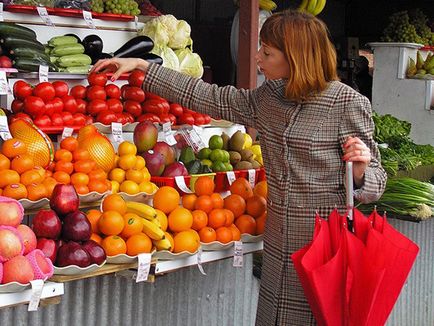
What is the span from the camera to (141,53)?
17.4 ft

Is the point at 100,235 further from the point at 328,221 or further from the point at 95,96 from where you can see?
the point at 95,96

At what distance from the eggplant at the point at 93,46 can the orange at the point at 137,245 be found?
2243 mm

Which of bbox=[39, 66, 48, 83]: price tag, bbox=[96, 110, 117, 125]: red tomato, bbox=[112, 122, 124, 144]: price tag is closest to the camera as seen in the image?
bbox=[112, 122, 124, 144]: price tag

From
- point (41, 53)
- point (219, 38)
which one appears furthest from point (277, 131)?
point (219, 38)

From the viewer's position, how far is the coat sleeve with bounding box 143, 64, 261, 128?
11.9 feet

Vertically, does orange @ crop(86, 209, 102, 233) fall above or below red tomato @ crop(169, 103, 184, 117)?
below

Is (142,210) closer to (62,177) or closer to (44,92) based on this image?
(62,177)

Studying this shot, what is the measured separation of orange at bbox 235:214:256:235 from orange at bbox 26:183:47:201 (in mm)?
1047

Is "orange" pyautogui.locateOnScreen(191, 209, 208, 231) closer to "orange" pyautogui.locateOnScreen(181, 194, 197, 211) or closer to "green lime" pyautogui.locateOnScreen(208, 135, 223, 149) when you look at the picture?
"orange" pyautogui.locateOnScreen(181, 194, 197, 211)

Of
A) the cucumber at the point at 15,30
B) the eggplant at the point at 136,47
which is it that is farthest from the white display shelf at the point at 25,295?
the eggplant at the point at 136,47

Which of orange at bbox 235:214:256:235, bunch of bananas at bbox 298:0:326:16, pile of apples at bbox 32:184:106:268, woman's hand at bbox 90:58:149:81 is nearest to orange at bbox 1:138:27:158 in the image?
pile of apples at bbox 32:184:106:268

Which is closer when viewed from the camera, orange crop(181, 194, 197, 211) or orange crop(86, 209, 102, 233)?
orange crop(86, 209, 102, 233)

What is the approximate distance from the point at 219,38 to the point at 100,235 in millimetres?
6320

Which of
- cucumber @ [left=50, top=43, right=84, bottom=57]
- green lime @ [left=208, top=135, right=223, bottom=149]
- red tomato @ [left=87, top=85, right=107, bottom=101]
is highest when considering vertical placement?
cucumber @ [left=50, top=43, right=84, bottom=57]
